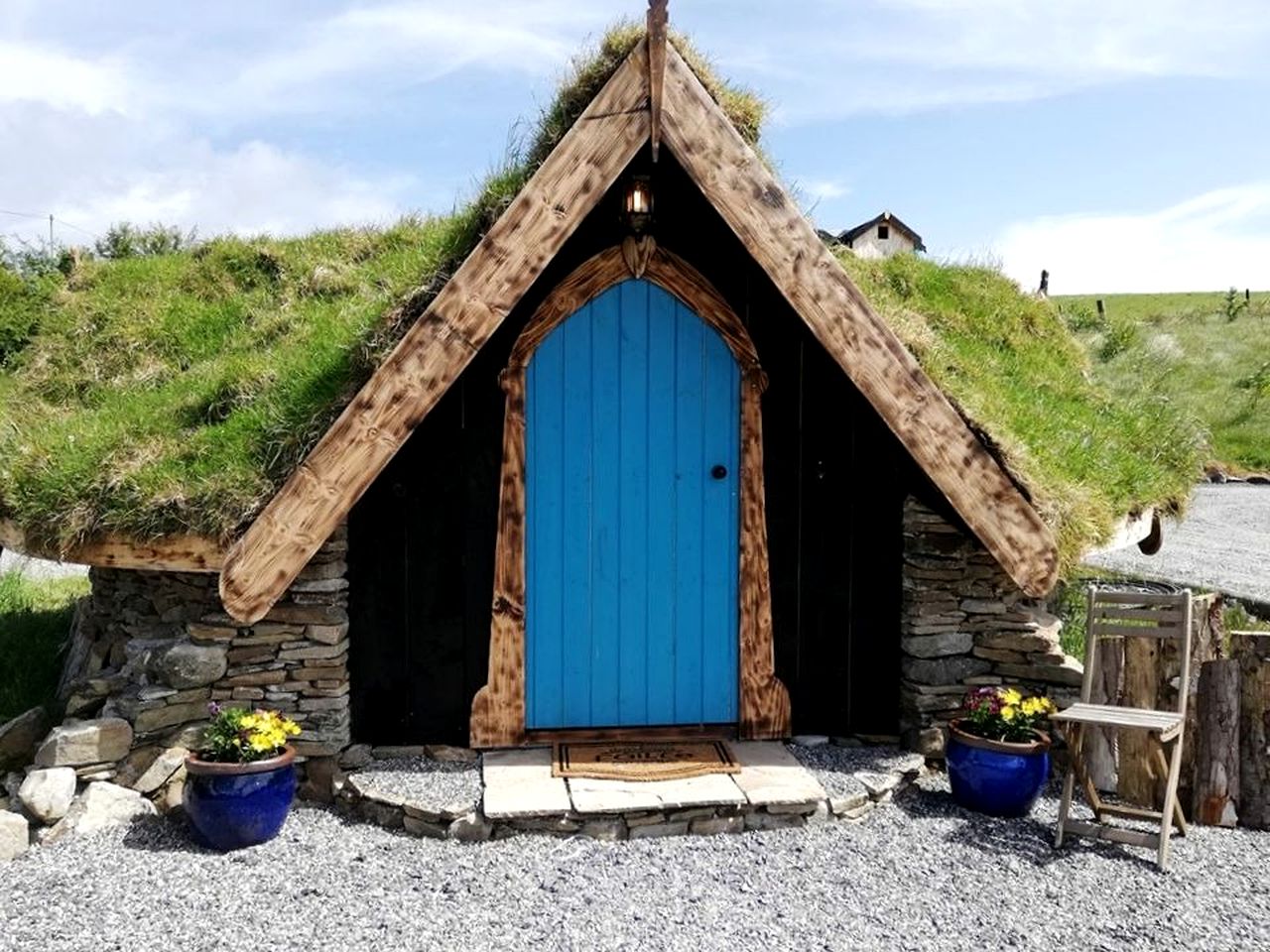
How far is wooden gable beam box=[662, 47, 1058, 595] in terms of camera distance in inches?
210

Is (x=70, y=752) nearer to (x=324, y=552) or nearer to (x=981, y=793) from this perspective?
(x=324, y=552)

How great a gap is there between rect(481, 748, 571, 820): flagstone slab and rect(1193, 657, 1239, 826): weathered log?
341cm

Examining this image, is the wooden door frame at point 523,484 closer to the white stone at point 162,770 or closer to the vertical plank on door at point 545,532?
the vertical plank on door at point 545,532

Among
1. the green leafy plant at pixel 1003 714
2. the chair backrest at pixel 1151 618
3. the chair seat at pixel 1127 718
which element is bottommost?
the green leafy plant at pixel 1003 714

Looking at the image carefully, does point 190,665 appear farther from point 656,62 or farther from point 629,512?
point 656,62

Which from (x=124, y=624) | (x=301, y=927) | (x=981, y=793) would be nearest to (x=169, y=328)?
(x=124, y=624)

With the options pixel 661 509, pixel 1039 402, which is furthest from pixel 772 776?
pixel 1039 402

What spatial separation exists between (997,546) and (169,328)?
22.3ft

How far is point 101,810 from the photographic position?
5312 millimetres

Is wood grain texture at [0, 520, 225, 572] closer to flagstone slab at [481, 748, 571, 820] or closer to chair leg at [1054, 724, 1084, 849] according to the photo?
flagstone slab at [481, 748, 571, 820]

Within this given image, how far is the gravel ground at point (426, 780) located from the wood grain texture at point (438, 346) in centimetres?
110

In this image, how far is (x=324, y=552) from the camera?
5.72 meters

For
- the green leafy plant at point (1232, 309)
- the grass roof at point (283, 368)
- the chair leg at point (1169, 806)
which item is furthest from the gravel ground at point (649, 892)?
the green leafy plant at point (1232, 309)

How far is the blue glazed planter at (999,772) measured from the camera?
5426 mm
